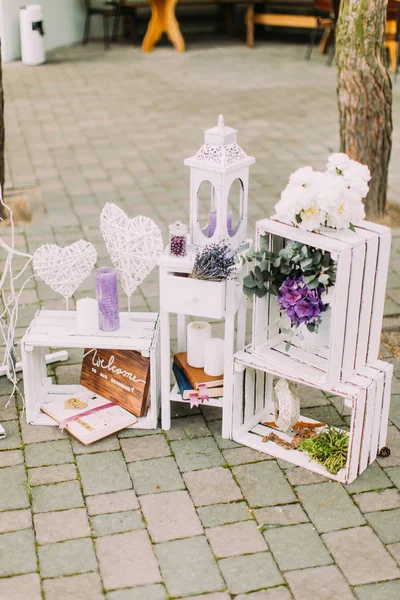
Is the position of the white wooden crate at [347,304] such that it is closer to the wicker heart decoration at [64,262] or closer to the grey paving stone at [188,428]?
the grey paving stone at [188,428]

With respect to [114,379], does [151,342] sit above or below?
above

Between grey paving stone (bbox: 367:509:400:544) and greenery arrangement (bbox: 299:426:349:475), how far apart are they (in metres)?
0.28

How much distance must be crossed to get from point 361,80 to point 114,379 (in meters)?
3.06

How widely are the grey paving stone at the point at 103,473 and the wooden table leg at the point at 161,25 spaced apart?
9910mm

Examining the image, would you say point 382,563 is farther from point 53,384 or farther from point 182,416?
point 53,384

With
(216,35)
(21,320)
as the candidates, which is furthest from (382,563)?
(216,35)

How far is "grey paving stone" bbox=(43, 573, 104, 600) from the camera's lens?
2.88m

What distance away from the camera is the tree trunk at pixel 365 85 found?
5605mm

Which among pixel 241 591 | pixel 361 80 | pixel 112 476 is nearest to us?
pixel 241 591

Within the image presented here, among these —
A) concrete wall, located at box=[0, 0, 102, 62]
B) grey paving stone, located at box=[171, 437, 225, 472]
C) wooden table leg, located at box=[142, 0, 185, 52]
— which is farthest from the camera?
wooden table leg, located at box=[142, 0, 185, 52]

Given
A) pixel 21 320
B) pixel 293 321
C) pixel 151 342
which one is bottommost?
pixel 21 320

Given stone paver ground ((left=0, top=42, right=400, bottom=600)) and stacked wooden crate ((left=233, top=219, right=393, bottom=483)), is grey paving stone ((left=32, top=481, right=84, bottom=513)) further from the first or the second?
stacked wooden crate ((left=233, top=219, right=393, bottom=483))

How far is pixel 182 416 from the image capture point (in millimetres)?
3953

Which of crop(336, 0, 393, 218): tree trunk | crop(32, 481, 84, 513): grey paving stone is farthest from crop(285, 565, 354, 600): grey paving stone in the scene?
crop(336, 0, 393, 218): tree trunk
